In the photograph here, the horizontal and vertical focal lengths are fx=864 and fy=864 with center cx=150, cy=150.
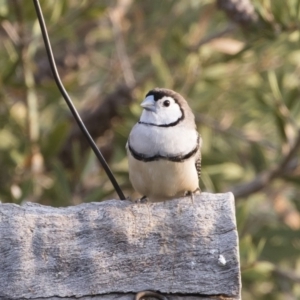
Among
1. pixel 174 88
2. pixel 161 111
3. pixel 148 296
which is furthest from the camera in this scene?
pixel 174 88

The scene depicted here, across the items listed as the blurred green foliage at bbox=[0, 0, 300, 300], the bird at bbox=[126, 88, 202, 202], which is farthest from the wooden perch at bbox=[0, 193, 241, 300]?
the blurred green foliage at bbox=[0, 0, 300, 300]

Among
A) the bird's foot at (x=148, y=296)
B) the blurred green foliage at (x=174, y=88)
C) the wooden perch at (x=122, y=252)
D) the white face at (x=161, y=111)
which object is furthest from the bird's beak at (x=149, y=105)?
the bird's foot at (x=148, y=296)

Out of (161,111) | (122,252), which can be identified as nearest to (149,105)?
(161,111)

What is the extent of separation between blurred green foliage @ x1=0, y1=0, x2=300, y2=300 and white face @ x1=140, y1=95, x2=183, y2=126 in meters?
0.49

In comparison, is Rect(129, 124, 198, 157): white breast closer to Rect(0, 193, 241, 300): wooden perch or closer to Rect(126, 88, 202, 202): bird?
Rect(126, 88, 202, 202): bird

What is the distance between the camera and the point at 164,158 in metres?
2.23

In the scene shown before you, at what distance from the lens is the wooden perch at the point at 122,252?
1.72m

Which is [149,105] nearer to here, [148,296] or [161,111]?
[161,111]

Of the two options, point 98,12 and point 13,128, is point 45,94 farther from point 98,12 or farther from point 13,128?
point 98,12

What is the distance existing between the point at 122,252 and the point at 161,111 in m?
0.73

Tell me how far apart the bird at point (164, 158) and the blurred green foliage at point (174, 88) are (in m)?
0.55

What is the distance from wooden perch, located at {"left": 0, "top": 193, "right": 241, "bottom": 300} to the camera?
1.72 metres

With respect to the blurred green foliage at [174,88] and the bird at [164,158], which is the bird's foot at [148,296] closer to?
the bird at [164,158]

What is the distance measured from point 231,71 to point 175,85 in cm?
26
